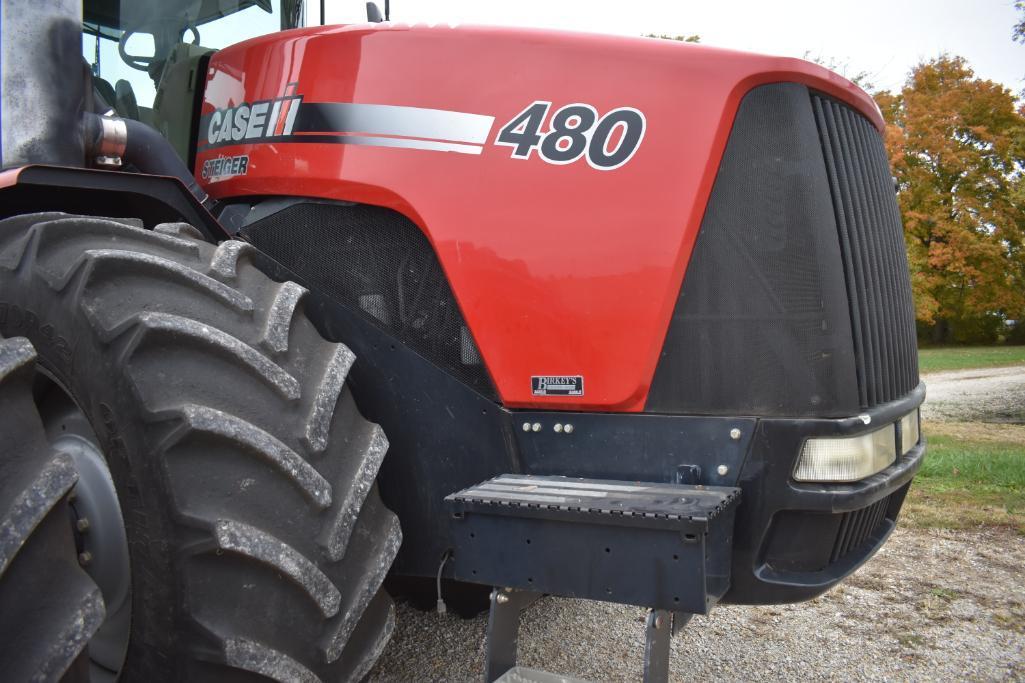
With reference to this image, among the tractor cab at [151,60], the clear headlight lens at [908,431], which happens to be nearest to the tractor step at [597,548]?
the clear headlight lens at [908,431]

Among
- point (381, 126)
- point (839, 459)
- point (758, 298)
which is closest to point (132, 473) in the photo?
point (381, 126)

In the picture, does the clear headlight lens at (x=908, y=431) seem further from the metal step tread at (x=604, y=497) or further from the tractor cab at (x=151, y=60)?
the tractor cab at (x=151, y=60)

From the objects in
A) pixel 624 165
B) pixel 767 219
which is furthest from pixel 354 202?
pixel 767 219

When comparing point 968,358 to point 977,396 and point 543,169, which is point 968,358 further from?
point 543,169

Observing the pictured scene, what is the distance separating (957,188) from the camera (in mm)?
19859

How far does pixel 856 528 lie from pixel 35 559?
1.77 metres

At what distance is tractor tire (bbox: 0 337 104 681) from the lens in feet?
4.41

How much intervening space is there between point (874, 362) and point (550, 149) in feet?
3.08

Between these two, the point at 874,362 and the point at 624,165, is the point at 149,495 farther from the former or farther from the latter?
the point at 874,362

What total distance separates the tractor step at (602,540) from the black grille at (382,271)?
0.37 meters

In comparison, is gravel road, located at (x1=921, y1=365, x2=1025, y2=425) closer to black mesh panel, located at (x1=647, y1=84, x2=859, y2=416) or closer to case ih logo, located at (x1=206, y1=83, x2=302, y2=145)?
black mesh panel, located at (x1=647, y1=84, x2=859, y2=416)

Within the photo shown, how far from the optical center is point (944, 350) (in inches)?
869

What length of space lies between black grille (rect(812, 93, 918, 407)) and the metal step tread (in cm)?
52

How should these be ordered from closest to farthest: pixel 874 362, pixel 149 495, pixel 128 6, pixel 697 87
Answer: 1. pixel 149 495
2. pixel 697 87
3. pixel 874 362
4. pixel 128 6
